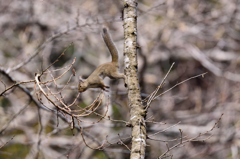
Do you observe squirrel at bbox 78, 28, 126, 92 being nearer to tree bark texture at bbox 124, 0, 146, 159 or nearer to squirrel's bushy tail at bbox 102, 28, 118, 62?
squirrel's bushy tail at bbox 102, 28, 118, 62

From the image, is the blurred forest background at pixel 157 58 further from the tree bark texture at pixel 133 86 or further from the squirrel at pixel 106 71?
the tree bark texture at pixel 133 86

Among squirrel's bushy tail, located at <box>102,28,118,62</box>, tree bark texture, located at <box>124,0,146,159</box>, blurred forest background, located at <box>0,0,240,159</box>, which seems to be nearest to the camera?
tree bark texture, located at <box>124,0,146,159</box>

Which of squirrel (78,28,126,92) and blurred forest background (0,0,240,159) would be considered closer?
squirrel (78,28,126,92)

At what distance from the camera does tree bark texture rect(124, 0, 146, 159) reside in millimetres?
2006

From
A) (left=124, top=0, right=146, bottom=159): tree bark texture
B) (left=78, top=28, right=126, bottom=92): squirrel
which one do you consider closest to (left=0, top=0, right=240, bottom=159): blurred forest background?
(left=78, top=28, right=126, bottom=92): squirrel

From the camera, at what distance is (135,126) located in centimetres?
209

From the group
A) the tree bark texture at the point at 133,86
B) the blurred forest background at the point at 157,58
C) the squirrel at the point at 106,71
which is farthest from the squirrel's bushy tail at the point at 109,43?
the blurred forest background at the point at 157,58

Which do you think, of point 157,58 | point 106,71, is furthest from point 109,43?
point 157,58

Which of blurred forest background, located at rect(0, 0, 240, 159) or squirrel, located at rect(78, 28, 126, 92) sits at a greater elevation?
blurred forest background, located at rect(0, 0, 240, 159)

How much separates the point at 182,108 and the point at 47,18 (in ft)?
14.9

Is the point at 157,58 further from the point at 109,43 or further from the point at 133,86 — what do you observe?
the point at 133,86

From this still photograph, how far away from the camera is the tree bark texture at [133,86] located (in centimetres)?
201

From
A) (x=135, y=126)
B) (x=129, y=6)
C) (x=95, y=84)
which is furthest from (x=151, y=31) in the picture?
(x=135, y=126)

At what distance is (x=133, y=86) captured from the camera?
7.32 ft
